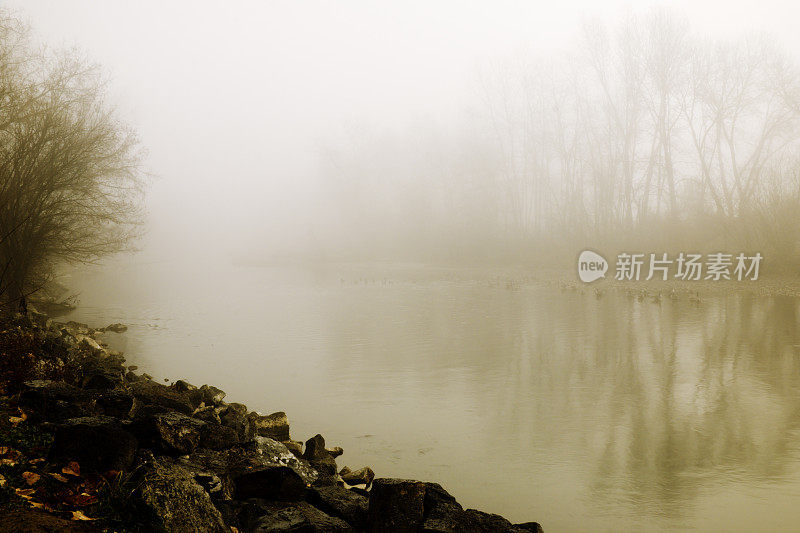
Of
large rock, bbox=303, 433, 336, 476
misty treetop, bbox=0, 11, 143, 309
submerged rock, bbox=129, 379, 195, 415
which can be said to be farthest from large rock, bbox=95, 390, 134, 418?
misty treetop, bbox=0, 11, 143, 309

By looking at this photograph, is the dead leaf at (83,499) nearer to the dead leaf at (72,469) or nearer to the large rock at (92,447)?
the dead leaf at (72,469)

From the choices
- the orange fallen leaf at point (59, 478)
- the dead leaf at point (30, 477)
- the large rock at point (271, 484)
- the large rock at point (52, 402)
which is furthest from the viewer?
the large rock at point (52, 402)

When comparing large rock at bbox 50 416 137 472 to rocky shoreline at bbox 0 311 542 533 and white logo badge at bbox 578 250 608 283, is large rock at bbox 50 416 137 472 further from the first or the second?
white logo badge at bbox 578 250 608 283

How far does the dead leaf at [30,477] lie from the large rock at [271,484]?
149 cm

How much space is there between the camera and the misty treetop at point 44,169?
1264cm

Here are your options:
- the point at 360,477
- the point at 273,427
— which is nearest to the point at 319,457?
the point at 360,477

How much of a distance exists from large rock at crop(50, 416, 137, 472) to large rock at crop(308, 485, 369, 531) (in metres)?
1.57

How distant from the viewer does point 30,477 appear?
4.58m

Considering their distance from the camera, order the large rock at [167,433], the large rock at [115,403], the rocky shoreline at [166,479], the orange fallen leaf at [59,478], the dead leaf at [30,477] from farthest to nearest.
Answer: the large rock at [115,403], the large rock at [167,433], the orange fallen leaf at [59,478], the dead leaf at [30,477], the rocky shoreline at [166,479]

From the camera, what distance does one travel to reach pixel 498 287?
25.6 meters

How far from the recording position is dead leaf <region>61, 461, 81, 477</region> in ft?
15.9

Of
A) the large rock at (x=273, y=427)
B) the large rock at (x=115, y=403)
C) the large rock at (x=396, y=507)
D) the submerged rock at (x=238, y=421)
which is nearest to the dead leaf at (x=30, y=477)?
the large rock at (x=115, y=403)

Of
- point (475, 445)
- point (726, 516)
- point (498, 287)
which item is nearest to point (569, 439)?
point (475, 445)

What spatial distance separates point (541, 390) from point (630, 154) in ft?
104
